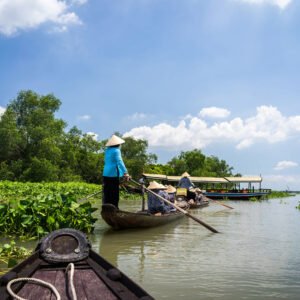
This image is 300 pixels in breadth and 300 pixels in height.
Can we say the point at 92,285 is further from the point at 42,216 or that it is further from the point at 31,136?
the point at 31,136

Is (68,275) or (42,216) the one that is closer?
(68,275)

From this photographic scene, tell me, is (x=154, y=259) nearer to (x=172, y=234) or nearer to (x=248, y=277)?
(x=248, y=277)

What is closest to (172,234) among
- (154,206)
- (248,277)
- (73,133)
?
(154,206)

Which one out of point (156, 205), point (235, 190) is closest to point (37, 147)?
point (235, 190)

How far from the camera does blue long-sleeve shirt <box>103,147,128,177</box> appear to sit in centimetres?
859

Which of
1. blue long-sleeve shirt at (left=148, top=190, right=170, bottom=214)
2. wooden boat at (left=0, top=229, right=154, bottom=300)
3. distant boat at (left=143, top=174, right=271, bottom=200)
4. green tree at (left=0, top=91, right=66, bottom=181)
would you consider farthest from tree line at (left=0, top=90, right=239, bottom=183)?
wooden boat at (left=0, top=229, right=154, bottom=300)

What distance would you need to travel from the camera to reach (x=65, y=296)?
8.66ft

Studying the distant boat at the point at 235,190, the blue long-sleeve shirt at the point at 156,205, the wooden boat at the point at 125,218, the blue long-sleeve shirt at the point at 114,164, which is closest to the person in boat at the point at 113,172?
the blue long-sleeve shirt at the point at 114,164

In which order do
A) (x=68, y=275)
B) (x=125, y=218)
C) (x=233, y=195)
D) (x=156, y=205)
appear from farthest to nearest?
(x=233, y=195) < (x=156, y=205) < (x=125, y=218) < (x=68, y=275)

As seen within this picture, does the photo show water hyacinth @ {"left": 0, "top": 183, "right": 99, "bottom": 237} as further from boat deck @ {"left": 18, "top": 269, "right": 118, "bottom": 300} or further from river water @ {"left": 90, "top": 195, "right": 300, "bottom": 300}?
boat deck @ {"left": 18, "top": 269, "right": 118, "bottom": 300}

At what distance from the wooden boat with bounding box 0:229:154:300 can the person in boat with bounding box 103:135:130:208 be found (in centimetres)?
466

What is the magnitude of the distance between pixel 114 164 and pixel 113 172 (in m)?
0.17

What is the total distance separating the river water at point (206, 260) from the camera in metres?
4.74

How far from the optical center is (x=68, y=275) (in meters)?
3.04
